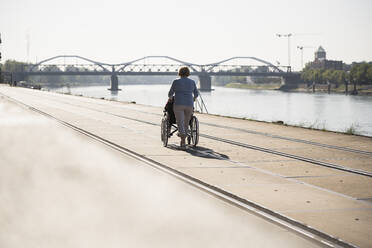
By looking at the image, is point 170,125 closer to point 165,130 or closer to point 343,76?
point 165,130

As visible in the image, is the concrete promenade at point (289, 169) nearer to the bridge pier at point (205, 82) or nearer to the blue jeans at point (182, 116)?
the blue jeans at point (182, 116)

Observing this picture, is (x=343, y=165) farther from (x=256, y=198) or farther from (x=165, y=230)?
(x=165, y=230)

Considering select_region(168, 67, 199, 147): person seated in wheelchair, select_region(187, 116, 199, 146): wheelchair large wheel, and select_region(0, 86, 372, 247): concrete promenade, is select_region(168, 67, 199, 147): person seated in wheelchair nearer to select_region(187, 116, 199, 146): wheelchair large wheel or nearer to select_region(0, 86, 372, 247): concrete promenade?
select_region(187, 116, 199, 146): wheelchair large wheel

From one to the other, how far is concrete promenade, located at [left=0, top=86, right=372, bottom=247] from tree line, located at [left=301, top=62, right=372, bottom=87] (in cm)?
13270

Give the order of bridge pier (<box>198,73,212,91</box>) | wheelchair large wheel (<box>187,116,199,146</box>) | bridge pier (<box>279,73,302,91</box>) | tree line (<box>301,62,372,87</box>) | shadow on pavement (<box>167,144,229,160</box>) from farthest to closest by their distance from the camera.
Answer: bridge pier (<box>279,73,302,91</box>) < bridge pier (<box>198,73,212,91</box>) < tree line (<box>301,62,372,87</box>) < wheelchair large wheel (<box>187,116,199,146</box>) < shadow on pavement (<box>167,144,229,160</box>)

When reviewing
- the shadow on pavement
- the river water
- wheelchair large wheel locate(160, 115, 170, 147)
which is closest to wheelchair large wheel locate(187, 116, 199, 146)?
the shadow on pavement

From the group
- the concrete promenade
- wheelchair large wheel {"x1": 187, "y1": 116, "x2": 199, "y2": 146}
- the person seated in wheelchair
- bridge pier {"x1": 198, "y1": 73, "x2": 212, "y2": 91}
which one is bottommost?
the concrete promenade

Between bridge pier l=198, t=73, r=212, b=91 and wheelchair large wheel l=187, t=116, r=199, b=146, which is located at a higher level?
bridge pier l=198, t=73, r=212, b=91

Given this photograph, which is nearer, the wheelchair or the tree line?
the wheelchair

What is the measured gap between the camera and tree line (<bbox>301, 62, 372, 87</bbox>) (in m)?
146

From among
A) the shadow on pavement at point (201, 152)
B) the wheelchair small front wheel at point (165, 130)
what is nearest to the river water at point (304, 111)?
the shadow on pavement at point (201, 152)

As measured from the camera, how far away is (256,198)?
25.0 feet

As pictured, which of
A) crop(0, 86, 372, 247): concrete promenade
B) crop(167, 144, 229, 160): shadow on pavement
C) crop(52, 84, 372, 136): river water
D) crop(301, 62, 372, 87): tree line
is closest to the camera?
crop(0, 86, 372, 247): concrete promenade

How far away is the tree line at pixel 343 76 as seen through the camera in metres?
146
